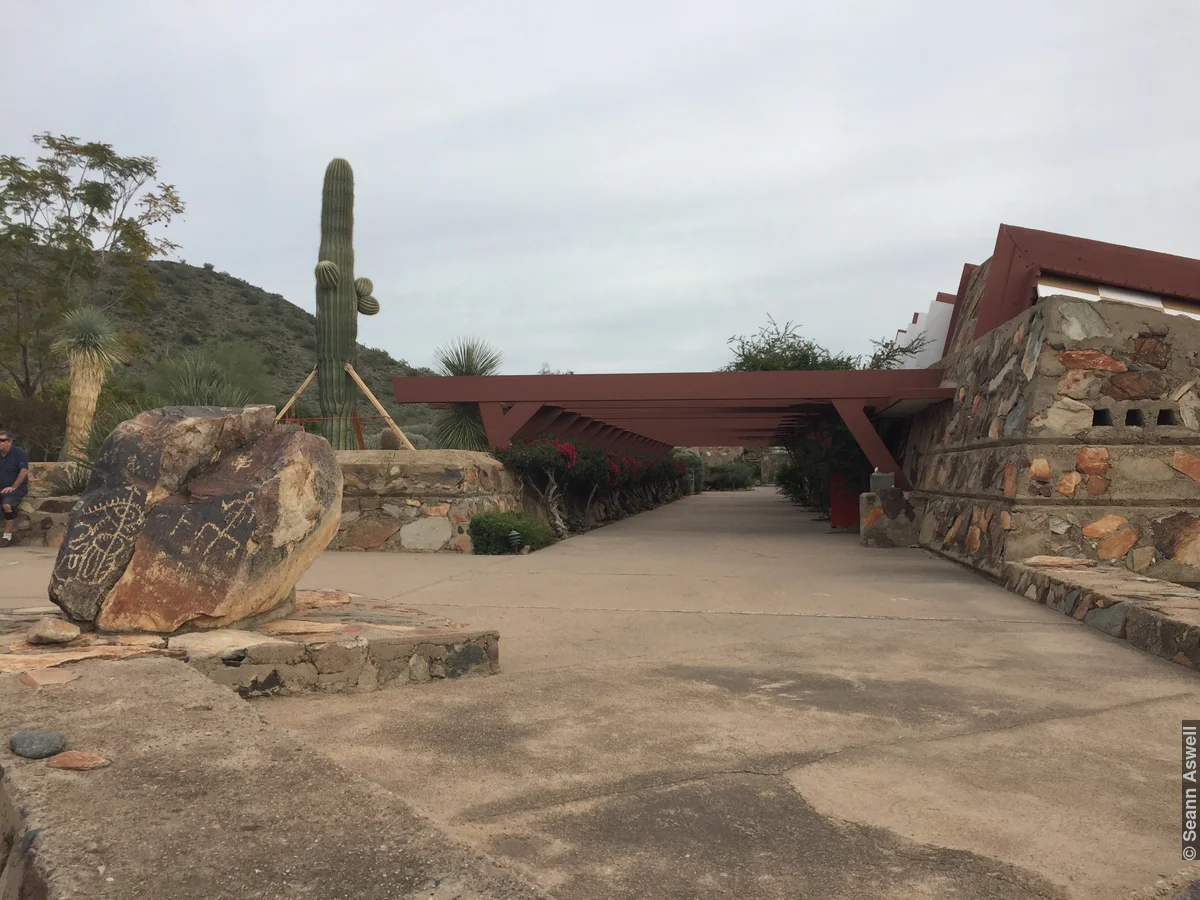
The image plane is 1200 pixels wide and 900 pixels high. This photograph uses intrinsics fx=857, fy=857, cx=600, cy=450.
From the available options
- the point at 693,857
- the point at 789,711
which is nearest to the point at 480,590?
the point at 789,711

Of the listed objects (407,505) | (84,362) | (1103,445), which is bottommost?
(407,505)

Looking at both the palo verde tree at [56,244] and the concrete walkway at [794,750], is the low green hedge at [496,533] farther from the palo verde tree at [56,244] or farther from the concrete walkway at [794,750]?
the palo verde tree at [56,244]

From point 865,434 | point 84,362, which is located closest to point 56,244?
point 84,362

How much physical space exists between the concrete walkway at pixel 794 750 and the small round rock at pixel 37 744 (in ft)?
3.09

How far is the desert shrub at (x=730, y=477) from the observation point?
4122 centimetres

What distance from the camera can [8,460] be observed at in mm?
10586

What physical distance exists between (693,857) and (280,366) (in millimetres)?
43523

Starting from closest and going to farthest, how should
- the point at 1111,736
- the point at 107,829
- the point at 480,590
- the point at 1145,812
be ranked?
the point at 107,829
the point at 1145,812
the point at 1111,736
the point at 480,590

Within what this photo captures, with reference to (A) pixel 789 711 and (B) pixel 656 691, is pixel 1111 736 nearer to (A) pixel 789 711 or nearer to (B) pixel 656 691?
(A) pixel 789 711

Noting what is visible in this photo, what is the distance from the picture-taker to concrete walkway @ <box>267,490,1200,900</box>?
7.63 ft

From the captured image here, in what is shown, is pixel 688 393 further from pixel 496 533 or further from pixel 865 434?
pixel 496 533

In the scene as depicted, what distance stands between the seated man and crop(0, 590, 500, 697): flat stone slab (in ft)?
22.9

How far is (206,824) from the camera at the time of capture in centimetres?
201

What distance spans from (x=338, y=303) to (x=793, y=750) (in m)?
13.3
